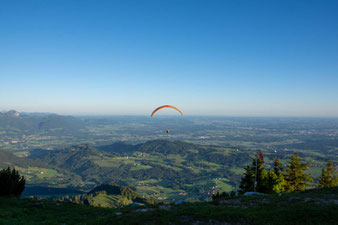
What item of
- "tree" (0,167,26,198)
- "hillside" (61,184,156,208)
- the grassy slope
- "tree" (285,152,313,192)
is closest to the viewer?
the grassy slope

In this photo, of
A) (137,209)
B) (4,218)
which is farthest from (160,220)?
(4,218)

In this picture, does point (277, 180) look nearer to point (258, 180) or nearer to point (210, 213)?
point (258, 180)

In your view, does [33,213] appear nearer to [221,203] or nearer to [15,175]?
[15,175]

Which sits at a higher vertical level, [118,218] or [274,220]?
[274,220]

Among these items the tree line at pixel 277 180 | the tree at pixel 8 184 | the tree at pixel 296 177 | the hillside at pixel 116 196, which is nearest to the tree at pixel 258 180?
the tree line at pixel 277 180

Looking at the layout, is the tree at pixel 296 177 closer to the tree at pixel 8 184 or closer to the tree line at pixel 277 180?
the tree line at pixel 277 180

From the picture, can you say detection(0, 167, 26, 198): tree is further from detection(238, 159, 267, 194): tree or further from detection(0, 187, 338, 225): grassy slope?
detection(238, 159, 267, 194): tree

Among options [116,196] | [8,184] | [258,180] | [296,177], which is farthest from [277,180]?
[116,196]

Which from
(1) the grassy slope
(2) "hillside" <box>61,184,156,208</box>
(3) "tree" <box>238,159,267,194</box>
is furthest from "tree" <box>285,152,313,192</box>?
(2) "hillside" <box>61,184,156,208</box>

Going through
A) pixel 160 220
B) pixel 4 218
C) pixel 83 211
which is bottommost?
pixel 83 211
